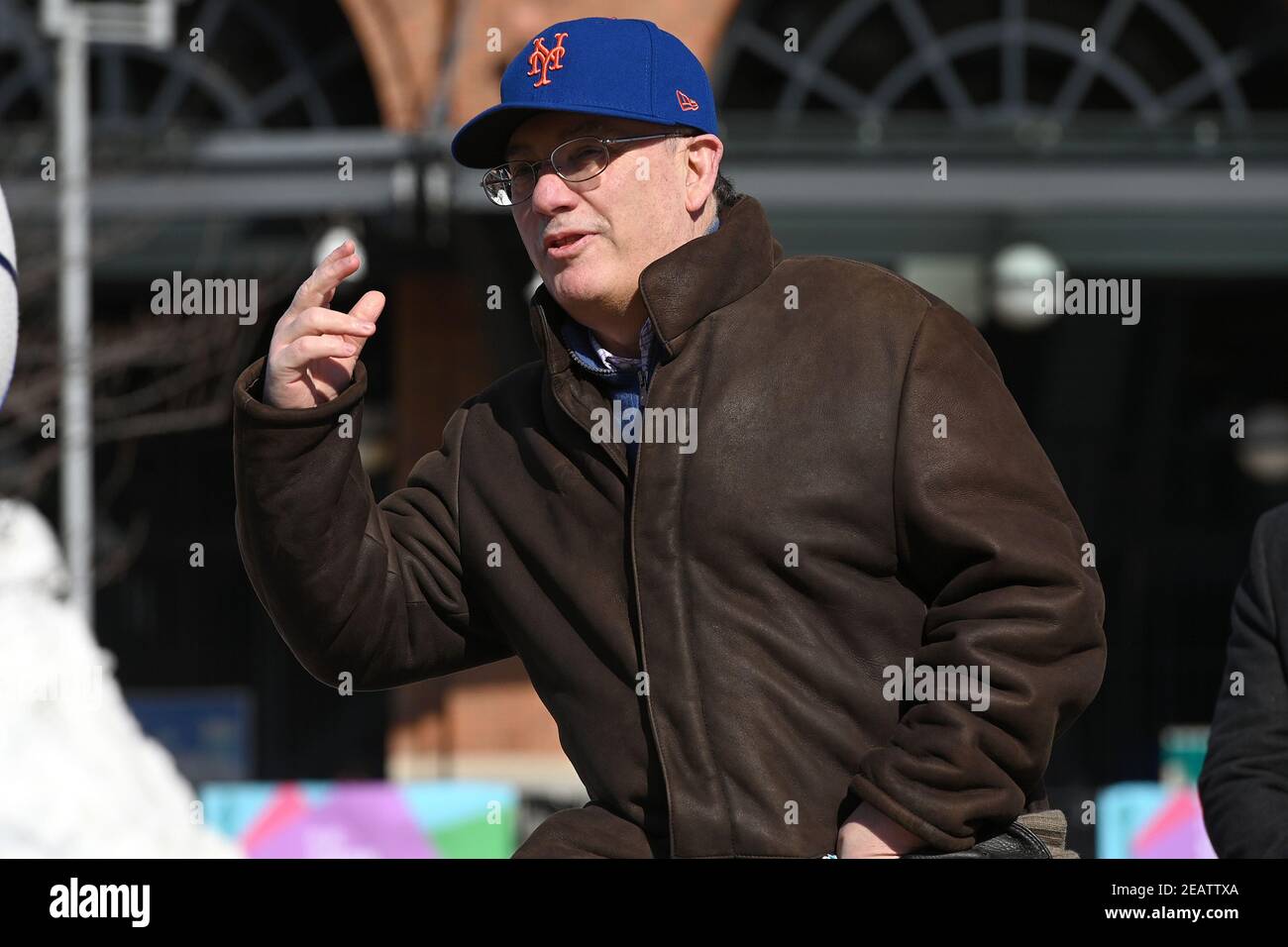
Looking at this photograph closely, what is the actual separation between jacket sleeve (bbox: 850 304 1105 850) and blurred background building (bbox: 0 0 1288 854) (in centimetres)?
A: 725

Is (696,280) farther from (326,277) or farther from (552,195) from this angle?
(326,277)

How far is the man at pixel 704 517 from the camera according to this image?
2.56 m

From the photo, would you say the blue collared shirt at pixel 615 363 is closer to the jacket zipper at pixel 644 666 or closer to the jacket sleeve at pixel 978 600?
the jacket zipper at pixel 644 666

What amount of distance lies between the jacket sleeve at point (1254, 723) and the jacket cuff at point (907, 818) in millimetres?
1571

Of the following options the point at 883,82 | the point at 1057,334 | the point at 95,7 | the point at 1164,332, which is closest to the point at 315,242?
the point at 95,7

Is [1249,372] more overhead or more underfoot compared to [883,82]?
more underfoot

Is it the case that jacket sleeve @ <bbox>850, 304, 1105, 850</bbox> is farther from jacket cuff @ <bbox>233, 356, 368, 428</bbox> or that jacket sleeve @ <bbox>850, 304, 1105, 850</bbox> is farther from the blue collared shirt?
jacket cuff @ <bbox>233, 356, 368, 428</bbox>

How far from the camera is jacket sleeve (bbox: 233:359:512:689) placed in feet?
9.16

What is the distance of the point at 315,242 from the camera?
1334 cm

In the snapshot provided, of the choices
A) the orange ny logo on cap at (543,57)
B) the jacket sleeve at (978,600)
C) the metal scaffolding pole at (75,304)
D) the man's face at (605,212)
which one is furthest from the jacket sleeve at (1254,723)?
the metal scaffolding pole at (75,304)

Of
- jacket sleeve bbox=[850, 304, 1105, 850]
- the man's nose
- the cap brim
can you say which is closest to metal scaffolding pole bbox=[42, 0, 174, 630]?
the cap brim

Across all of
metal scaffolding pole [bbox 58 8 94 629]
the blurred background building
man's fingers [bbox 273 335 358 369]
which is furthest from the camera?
the blurred background building
